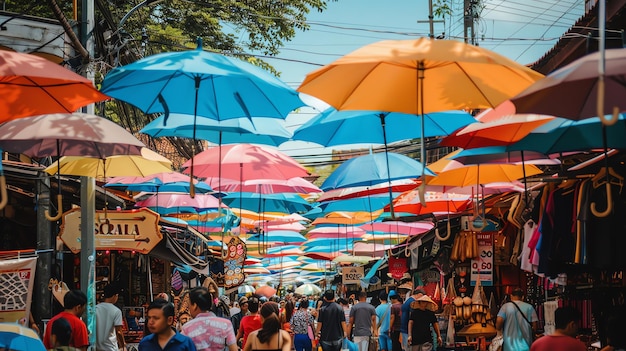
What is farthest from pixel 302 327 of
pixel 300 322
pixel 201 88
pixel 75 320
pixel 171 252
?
pixel 201 88

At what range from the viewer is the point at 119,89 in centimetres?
883

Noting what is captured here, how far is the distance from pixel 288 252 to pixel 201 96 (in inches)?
945

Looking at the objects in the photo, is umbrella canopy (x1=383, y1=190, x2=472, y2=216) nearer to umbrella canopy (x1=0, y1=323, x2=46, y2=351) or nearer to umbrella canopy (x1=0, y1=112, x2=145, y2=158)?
umbrella canopy (x1=0, y1=112, x2=145, y2=158)

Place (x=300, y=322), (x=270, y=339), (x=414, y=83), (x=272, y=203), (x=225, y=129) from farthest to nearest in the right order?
(x=272, y=203), (x=300, y=322), (x=225, y=129), (x=270, y=339), (x=414, y=83)

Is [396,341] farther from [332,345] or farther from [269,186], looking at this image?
[269,186]

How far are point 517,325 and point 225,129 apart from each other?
5063 millimetres

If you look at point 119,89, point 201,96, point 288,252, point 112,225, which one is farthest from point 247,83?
point 288,252

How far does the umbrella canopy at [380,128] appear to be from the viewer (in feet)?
32.9

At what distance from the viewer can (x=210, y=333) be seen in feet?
28.1

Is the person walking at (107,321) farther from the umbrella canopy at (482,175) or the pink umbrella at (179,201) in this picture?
the pink umbrella at (179,201)

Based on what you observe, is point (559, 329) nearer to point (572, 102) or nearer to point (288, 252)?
point (572, 102)

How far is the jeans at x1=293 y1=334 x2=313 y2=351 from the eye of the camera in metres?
16.8

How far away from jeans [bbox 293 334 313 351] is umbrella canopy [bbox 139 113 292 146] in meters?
5.83

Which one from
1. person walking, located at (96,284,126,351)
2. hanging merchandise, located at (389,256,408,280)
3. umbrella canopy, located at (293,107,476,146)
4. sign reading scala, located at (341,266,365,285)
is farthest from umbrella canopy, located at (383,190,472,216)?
sign reading scala, located at (341,266,365,285)
